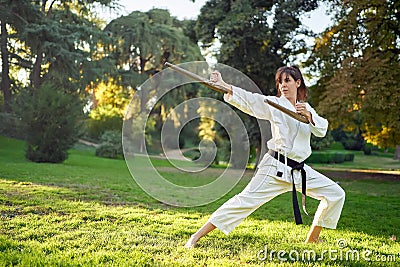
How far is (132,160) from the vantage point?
580 cm

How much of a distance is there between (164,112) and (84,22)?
8.23 meters

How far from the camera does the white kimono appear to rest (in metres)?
3.91

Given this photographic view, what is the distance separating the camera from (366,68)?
1286cm

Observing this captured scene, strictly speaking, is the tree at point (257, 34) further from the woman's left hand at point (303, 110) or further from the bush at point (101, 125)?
the bush at point (101, 125)

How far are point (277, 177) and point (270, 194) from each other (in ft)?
0.60

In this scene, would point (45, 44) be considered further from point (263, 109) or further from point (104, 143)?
point (263, 109)

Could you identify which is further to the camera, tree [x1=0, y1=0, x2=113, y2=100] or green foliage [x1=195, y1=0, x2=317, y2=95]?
tree [x1=0, y1=0, x2=113, y2=100]

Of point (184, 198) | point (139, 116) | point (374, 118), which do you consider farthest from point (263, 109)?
point (374, 118)

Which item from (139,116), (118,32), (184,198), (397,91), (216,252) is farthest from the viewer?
(118,32)

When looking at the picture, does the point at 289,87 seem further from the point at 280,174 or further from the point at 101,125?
the point at 101,125

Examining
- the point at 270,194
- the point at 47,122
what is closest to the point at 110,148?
the point at 47,122

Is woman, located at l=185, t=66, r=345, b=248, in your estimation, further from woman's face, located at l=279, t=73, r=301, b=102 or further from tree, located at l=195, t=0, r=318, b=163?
tree, located at l=195, t=0, r=318, b=163

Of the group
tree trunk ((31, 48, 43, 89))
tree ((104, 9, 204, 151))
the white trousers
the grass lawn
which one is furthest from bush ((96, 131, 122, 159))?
the white trousers

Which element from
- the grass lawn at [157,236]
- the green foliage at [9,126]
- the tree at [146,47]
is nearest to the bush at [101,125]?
the tree at [146,47]
